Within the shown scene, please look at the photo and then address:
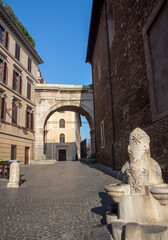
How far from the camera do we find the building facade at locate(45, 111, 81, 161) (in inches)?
1312

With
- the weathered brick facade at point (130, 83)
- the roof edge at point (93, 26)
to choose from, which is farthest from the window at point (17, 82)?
the weathered brick facade at point (130, 83)

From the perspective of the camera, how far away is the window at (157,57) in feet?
16.0

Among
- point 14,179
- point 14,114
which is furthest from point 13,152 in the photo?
point 14,179

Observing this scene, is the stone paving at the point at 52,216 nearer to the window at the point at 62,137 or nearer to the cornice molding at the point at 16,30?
the cornice molding at the point at 16,30

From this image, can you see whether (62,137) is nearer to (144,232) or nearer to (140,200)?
(140,200)

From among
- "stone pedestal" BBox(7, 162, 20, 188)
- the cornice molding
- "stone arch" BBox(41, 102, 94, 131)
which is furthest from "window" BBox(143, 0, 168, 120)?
"stone arch" BBox(41, 102, 94, 131)

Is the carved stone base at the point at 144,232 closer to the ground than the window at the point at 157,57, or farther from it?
closer to the ground

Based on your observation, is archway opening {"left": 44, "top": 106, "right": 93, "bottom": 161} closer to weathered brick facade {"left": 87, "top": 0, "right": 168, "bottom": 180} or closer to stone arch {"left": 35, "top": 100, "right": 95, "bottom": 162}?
stone arch {"left": 35, "top": 100, "right": 95, "bottom": 162}

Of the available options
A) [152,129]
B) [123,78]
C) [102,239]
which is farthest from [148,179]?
[123,78]

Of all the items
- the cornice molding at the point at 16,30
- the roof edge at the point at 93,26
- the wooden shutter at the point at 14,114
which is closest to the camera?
the roof edge at the point at 93,26

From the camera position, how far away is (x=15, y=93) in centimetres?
1720

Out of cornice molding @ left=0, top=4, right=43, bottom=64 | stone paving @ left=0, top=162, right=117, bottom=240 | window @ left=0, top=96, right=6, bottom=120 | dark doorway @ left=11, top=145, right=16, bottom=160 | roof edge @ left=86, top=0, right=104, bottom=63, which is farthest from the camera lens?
dark doorway @ left=11, top=145, right=16, bottom=160

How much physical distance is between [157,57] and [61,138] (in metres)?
29.8

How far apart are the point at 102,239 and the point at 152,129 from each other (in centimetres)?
367
